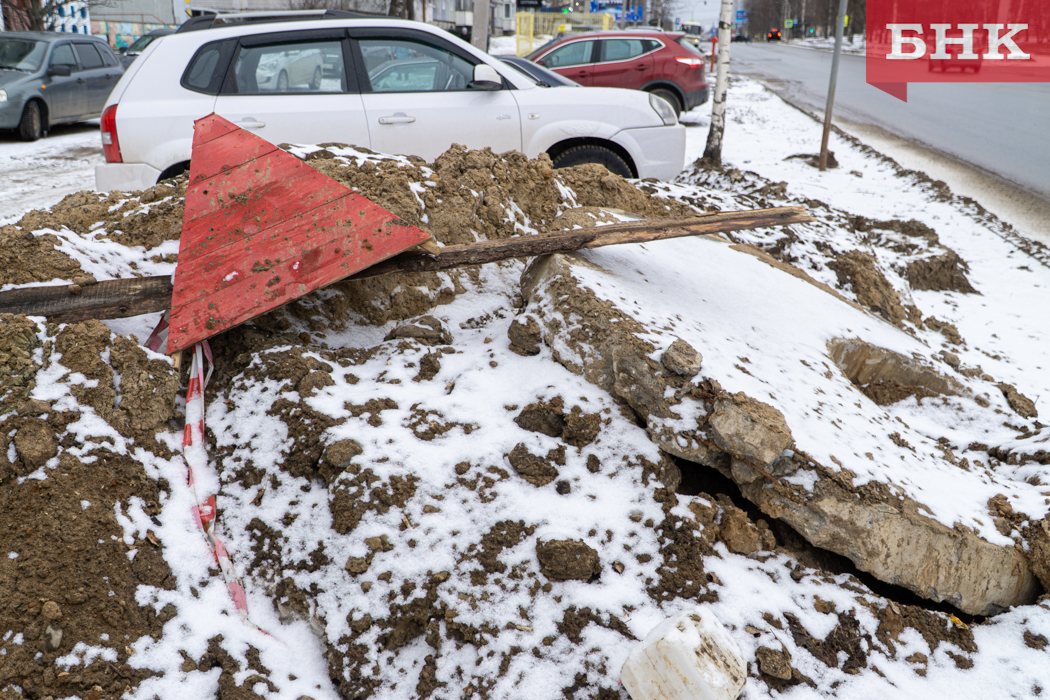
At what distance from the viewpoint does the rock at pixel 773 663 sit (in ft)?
6.46

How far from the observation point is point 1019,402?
3.73m

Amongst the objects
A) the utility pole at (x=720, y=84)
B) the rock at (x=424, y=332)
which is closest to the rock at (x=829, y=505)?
the rock at (x=424, y=332)

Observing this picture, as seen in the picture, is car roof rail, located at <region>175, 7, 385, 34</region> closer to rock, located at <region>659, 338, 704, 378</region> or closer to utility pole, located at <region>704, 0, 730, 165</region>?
rock, located at <region>659, 338, 704, 378</region>

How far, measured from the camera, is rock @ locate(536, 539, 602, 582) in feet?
7.12

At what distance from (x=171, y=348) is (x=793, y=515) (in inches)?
98.4

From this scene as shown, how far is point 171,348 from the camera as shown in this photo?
2.78 m

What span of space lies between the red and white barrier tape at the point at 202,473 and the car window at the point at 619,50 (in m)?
11.3

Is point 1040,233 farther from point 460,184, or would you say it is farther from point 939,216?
point 460,184

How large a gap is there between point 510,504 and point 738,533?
31.3 inches

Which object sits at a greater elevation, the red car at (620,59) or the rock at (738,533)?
the red car at (620,59)

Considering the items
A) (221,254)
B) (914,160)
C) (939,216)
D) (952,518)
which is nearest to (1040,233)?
(939,216)

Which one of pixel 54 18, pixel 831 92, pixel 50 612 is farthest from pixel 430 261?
pixel 54 18

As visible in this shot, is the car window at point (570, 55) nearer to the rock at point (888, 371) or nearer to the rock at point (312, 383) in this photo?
the rock at point (888, 371)

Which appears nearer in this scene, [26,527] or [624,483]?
[26,527]
